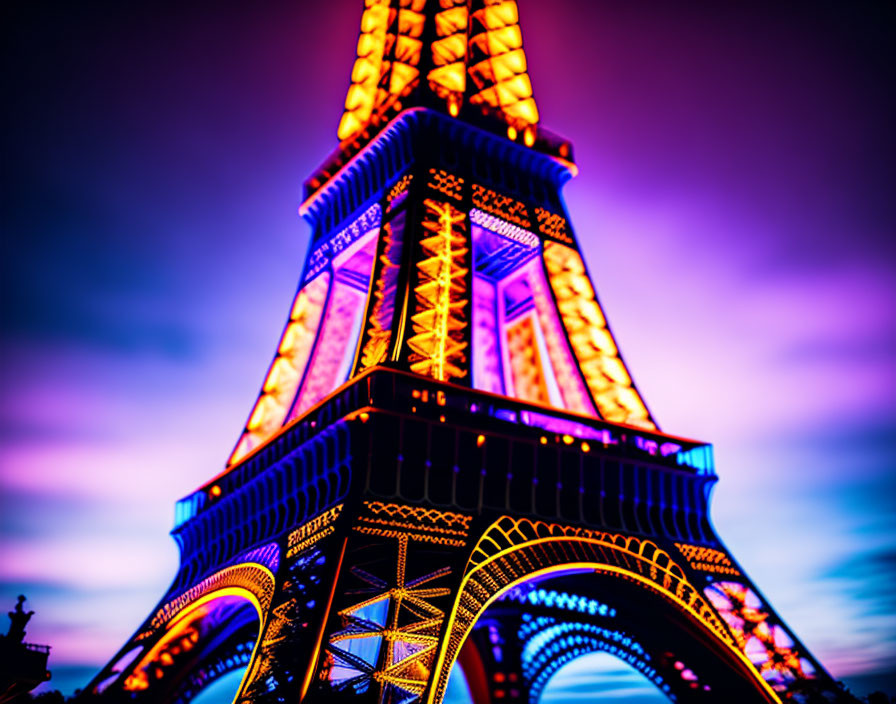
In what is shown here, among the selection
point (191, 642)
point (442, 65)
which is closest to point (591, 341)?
point (442, 65)

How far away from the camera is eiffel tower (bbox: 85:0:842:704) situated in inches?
659

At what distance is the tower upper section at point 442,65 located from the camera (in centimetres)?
2900

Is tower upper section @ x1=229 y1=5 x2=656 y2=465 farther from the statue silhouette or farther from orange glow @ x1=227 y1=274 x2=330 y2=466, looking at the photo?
the statue silhouette

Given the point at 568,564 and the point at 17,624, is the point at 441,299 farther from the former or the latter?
the point at 17,624

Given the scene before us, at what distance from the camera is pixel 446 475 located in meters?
18.9

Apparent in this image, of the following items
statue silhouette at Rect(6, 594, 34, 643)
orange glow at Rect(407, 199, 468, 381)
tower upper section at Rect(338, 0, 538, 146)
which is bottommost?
statue silhouette at Rect(6, 594, 34, 643)

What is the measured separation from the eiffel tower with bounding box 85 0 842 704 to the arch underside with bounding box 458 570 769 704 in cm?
10

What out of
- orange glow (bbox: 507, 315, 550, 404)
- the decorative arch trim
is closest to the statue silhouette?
the decorative arch trim

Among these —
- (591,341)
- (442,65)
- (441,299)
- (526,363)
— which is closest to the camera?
(441,299)

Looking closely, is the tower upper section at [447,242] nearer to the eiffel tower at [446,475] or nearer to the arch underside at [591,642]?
the eiffel tower at [446,475]

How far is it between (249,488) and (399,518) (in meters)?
6.49

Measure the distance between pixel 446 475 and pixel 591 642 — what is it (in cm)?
1122

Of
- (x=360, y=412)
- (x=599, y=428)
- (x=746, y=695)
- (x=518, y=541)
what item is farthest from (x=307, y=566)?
(x=746, y=695)

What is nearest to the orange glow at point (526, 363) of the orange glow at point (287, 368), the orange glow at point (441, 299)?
the orange glow at point (441, 299)
